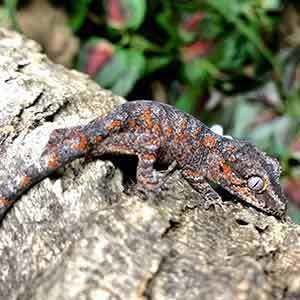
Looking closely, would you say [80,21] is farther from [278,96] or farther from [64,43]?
[278,96]

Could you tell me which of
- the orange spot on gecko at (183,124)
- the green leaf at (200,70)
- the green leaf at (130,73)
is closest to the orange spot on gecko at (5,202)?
the orange spot on gecko at (183,124)

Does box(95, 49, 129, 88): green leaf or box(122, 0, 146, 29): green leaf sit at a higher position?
box(122, 0, 146, 29): green leaf

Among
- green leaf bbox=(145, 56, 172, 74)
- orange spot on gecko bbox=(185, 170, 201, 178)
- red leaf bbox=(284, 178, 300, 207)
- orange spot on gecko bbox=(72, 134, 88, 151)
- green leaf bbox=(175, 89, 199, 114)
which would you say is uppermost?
orange spot on gecko bbox=(72, 134, 88, 151)

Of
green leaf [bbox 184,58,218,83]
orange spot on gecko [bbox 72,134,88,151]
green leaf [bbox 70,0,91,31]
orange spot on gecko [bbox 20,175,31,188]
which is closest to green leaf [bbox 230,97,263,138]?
green leaf [bbox 184,58,218,83]

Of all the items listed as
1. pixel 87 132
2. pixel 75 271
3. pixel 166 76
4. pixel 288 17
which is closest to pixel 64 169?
pixel 87 132

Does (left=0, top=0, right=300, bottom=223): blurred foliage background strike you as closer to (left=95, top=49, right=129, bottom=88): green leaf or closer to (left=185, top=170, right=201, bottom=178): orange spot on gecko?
(left=95, top=49, right=129, bottom=88): green leaf

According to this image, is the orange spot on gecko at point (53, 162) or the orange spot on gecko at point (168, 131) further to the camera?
the orange spot on gecko at point (168, 131)

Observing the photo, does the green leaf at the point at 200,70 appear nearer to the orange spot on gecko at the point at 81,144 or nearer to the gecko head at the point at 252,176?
the gecko head at the point at 252,176

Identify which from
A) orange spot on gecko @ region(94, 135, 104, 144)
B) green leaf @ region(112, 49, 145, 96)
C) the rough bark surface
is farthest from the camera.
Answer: green leaf @ region(112, 49, 145, 96)

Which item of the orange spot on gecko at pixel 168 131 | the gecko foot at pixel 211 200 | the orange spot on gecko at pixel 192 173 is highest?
the orange spot on gecko at pixel 168 131
